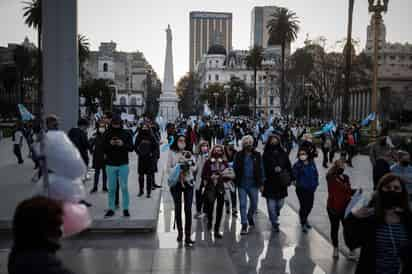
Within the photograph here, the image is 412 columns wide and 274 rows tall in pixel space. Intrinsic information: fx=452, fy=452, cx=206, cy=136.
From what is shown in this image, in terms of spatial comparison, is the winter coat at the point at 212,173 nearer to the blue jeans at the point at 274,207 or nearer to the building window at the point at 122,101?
the blue jeans at the point at 274,207

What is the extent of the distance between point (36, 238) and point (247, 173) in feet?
19.8

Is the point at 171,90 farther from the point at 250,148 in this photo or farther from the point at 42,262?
the point at 42,262

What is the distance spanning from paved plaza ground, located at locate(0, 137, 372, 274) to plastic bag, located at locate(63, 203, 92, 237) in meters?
3.05

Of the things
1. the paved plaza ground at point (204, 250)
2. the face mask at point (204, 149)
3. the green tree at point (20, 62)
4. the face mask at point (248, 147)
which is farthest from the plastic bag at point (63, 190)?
the green tree at point (20, 62)

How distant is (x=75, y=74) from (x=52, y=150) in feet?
30.2

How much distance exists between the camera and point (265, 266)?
6438 mm

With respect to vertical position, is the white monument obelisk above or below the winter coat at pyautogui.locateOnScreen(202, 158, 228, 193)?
above

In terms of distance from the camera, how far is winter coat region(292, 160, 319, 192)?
8.14 m

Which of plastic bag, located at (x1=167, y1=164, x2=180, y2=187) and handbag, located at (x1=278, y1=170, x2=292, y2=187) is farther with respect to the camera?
handbag, located at (x1=278, y1=170, x2=292, y2=187)

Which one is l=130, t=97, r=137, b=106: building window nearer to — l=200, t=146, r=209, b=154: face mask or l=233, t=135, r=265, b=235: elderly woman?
l=200, t=146, r=209, b=154: face mask

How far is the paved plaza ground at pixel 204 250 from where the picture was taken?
6.23 m

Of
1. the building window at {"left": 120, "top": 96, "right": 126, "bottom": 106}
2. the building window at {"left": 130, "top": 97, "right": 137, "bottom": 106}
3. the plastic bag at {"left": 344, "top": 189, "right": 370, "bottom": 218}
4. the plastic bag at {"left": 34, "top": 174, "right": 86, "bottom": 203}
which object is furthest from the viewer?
the building window at {"left": 130, "top": 97, "right": 137, "bottom": 106}

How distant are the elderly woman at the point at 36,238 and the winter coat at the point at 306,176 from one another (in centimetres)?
622

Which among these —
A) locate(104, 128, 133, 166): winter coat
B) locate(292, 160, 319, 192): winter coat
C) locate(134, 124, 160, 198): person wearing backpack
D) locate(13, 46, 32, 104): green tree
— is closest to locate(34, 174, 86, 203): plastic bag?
locate(104, 128, 133, 166): winter coat
